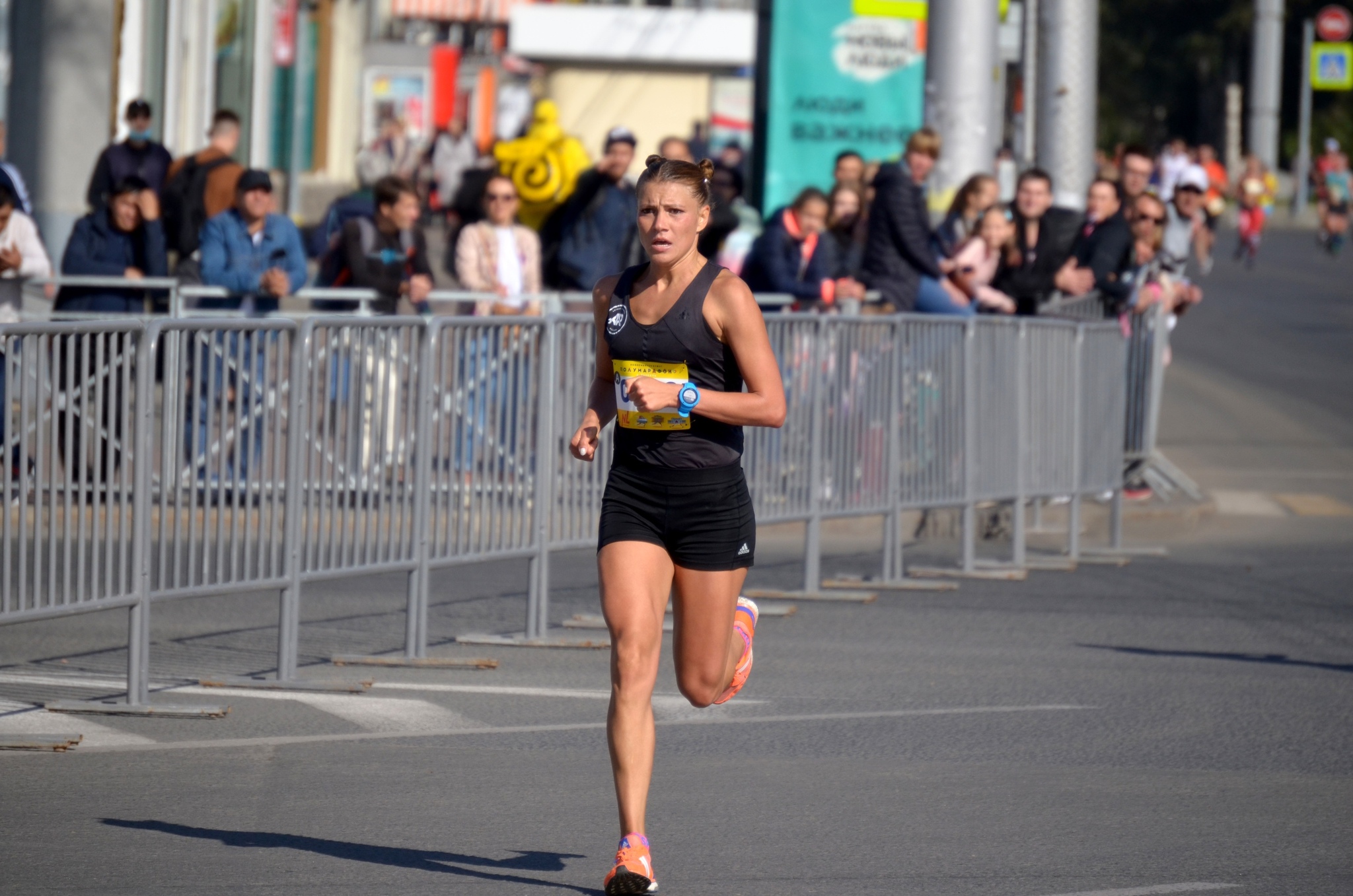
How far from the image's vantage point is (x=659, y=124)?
3416 centimetres

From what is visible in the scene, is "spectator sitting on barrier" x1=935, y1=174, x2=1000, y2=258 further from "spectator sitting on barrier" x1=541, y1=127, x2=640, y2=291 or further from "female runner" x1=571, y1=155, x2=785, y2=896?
"female runner" x1=571, y1=155, x2=785, y2=896

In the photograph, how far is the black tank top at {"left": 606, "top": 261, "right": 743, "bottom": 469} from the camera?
5.91 m

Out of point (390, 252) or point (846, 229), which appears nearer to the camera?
point (390, 252)

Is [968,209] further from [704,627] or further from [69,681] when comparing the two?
[704,627]

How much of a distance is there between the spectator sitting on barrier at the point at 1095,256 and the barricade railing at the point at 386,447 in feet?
6.96

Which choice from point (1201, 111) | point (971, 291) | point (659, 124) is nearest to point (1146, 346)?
point (971, 291)

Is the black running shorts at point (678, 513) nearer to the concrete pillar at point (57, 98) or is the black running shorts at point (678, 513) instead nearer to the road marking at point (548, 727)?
the road marking at point (548, 727)

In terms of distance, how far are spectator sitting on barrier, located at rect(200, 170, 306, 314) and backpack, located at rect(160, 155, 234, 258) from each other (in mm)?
3024

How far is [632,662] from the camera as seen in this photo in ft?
18.8

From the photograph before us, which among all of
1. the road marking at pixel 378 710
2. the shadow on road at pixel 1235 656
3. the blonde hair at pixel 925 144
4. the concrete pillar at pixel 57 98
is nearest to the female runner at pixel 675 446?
the road marking at pixel 378 710

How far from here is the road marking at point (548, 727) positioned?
7.40m

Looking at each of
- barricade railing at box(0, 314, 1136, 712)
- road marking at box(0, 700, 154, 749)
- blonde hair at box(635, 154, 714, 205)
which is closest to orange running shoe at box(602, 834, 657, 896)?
blonde hair at box(635, 154, 714, 205)

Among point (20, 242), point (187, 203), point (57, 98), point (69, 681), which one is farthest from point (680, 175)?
point (57, 98)

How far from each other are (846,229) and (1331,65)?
44868 millimetres
